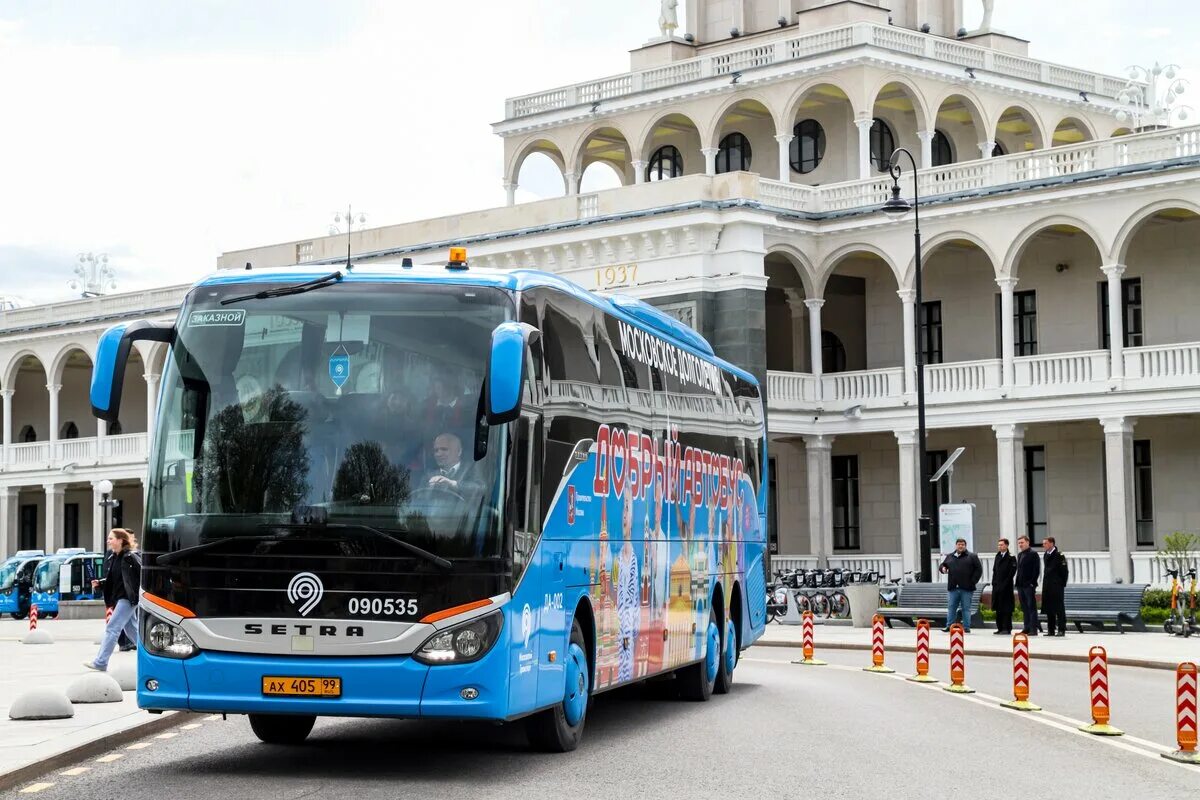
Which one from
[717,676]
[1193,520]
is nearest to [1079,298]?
[1193,520]

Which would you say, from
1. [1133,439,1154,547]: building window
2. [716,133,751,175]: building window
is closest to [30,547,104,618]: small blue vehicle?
[716,133,751,175]: building window

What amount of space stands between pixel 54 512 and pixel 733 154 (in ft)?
89.2

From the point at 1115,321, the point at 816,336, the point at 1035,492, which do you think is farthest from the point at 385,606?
the point at 1035,492

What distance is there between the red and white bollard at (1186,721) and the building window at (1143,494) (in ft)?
104

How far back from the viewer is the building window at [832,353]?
169ft

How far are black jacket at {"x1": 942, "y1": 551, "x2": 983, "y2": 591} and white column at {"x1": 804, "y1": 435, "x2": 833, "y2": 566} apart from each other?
1401 centimetres

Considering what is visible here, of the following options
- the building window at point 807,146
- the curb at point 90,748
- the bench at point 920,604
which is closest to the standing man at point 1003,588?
the bench at point 920,604

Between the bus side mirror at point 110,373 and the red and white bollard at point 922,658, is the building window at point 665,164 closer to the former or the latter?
the red and white bollard at point 922,658

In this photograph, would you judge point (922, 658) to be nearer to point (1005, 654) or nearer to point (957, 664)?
point (957, 664)

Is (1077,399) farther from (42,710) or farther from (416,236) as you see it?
(42,710)

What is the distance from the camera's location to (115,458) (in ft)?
209

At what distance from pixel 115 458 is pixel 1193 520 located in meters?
35.8

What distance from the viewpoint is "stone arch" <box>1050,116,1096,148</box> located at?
57156mm

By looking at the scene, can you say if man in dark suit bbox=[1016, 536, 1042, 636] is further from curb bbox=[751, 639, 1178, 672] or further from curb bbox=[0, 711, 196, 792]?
curb bbox=[0, 711, 196, 792]
